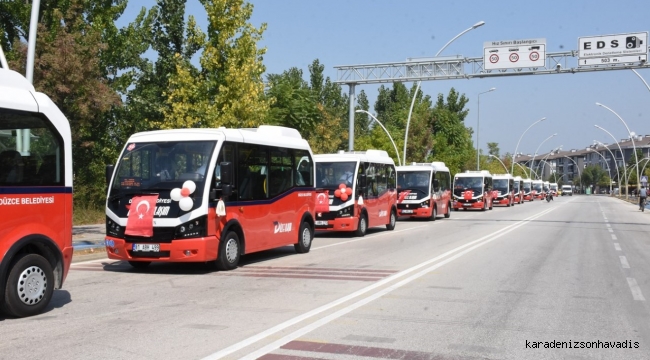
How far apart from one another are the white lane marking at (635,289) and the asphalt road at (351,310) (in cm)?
2

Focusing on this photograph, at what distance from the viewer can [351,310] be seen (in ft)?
29.2

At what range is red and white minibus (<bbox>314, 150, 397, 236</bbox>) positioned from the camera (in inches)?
851

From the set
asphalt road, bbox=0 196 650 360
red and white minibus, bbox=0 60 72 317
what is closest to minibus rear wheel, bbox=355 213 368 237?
asphalt road, bbox=0 196 650 360

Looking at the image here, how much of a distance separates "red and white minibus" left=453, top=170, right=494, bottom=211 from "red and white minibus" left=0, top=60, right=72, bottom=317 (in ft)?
128

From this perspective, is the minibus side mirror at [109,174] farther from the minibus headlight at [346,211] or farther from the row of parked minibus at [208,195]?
the minibus headlight at [346,211]

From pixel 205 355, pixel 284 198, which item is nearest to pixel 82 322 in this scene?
pixel 205 355

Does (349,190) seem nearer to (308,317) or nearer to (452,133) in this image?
(308,317)

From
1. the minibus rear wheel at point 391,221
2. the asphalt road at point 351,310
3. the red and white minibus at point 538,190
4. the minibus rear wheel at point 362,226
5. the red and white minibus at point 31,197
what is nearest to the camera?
the asphalt road at point 351,310

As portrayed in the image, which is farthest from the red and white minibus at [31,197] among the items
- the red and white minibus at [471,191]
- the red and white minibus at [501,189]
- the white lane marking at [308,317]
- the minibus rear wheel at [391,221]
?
the red and white minibus at [501,189]

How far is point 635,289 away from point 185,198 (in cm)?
744

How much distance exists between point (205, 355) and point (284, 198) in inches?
360

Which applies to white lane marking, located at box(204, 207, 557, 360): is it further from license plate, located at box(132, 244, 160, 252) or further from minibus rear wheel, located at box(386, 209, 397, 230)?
minibus rear wheel, located at box(386, 209, 397, 230)

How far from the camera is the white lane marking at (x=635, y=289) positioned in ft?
33.9

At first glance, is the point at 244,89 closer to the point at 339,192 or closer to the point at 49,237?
the point at 339,192
